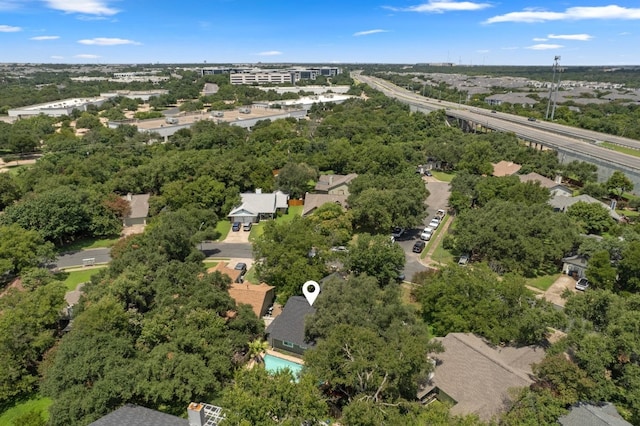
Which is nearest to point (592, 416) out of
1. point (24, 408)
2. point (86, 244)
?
point (24, 408)

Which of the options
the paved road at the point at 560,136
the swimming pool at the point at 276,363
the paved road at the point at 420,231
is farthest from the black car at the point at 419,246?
the paved road at the point at 560,136

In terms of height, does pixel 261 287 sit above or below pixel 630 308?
below

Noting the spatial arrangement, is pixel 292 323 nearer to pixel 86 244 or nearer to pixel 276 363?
pixel 276 363

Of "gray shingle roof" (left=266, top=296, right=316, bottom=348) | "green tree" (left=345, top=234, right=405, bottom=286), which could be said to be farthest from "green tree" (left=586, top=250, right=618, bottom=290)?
"gray shingle roof" (left=266, top=296, right=316, bottom=348)

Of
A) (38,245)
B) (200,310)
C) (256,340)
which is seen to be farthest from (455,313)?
(38,245)

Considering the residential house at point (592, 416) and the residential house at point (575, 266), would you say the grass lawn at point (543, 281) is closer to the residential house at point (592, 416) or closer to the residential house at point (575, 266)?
the residential house at point (575, 266)

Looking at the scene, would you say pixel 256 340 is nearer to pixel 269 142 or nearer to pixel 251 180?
pixel 251 180
